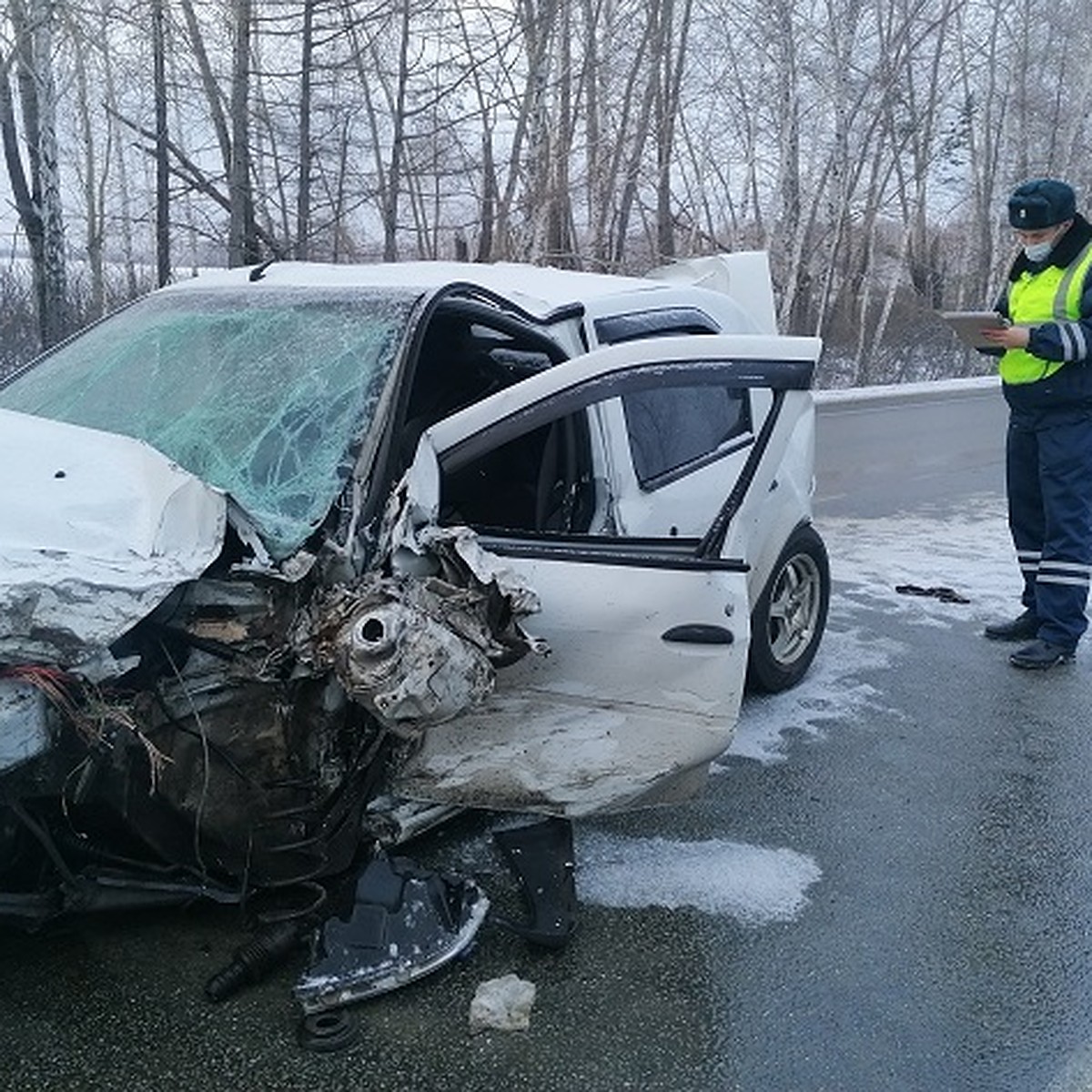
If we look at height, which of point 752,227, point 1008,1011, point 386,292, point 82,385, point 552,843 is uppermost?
point 752,227

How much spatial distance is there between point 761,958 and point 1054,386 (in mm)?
3244

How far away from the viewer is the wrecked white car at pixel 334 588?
252cm

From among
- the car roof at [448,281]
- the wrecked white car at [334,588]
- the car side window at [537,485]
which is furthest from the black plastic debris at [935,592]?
the car side window at [537,485]

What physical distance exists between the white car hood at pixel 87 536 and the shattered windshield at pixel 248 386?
0.55 feet

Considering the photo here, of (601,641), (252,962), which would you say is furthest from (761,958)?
(252,962)

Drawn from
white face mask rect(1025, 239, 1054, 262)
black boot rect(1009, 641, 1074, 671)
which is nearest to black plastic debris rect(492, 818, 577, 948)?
black boot rect(1009, 641, 1074, 671)

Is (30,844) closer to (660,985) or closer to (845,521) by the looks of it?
(660,985)

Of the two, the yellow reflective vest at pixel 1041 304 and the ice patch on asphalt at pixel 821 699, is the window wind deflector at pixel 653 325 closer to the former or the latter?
the ice patch on asphalt at pixel 821 699

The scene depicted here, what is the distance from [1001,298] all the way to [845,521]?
3.44 meters

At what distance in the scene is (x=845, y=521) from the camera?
8992 mm

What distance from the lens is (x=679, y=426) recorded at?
13.9 feet

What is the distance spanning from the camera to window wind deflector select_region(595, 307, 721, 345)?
4.00 m

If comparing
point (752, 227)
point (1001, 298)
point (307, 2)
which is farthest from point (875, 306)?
point (1001, 298)

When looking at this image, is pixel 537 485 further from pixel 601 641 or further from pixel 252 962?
pixel 252 962
